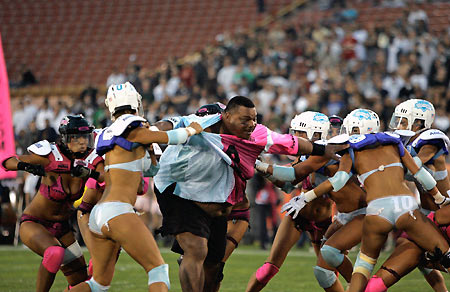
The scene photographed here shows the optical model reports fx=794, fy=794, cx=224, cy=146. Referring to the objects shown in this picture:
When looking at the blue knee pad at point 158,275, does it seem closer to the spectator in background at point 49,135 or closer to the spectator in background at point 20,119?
the spectator in background at point 49,135

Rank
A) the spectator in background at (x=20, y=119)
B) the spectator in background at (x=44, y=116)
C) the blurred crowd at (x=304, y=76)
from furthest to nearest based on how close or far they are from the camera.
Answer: the spectator in background at (x=20, y=119) → the spectator in background at (x=44, y=116) → the blurred crowd at (x=304, y=76)

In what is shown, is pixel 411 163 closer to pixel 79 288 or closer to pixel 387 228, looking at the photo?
pixel 387 228

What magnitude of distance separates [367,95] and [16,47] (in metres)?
14.8

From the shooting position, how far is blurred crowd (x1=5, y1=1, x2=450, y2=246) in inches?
632

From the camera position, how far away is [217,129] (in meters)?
7.00

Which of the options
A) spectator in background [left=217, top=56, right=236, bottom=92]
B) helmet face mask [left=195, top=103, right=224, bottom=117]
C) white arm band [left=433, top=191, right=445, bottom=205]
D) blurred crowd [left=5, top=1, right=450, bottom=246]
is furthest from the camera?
spectator in background [left=217, top=56, right=236, bottom=92]

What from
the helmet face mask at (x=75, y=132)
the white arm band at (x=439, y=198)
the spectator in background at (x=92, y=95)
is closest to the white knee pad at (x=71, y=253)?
the helmet face mask at (x=75, y=132)

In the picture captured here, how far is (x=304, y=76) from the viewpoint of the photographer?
18.5 meters

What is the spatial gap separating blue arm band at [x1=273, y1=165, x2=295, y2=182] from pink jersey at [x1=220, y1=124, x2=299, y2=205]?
0.31 m

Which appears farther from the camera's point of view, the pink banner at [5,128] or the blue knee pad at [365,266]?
the pink banner at [5,128]

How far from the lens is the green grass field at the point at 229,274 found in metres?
9.98

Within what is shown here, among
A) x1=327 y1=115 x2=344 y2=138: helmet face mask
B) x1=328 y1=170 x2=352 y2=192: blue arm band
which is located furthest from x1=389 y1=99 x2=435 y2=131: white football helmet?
x1=328 y1=170 x2=352 y2=192: blue arm band

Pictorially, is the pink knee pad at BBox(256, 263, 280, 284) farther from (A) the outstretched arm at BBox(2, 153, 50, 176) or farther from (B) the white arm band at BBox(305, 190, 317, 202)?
(A) the outstretched arm at BBox(2, 153, 50, 176)

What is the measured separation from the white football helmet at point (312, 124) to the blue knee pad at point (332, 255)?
1.24 meters
